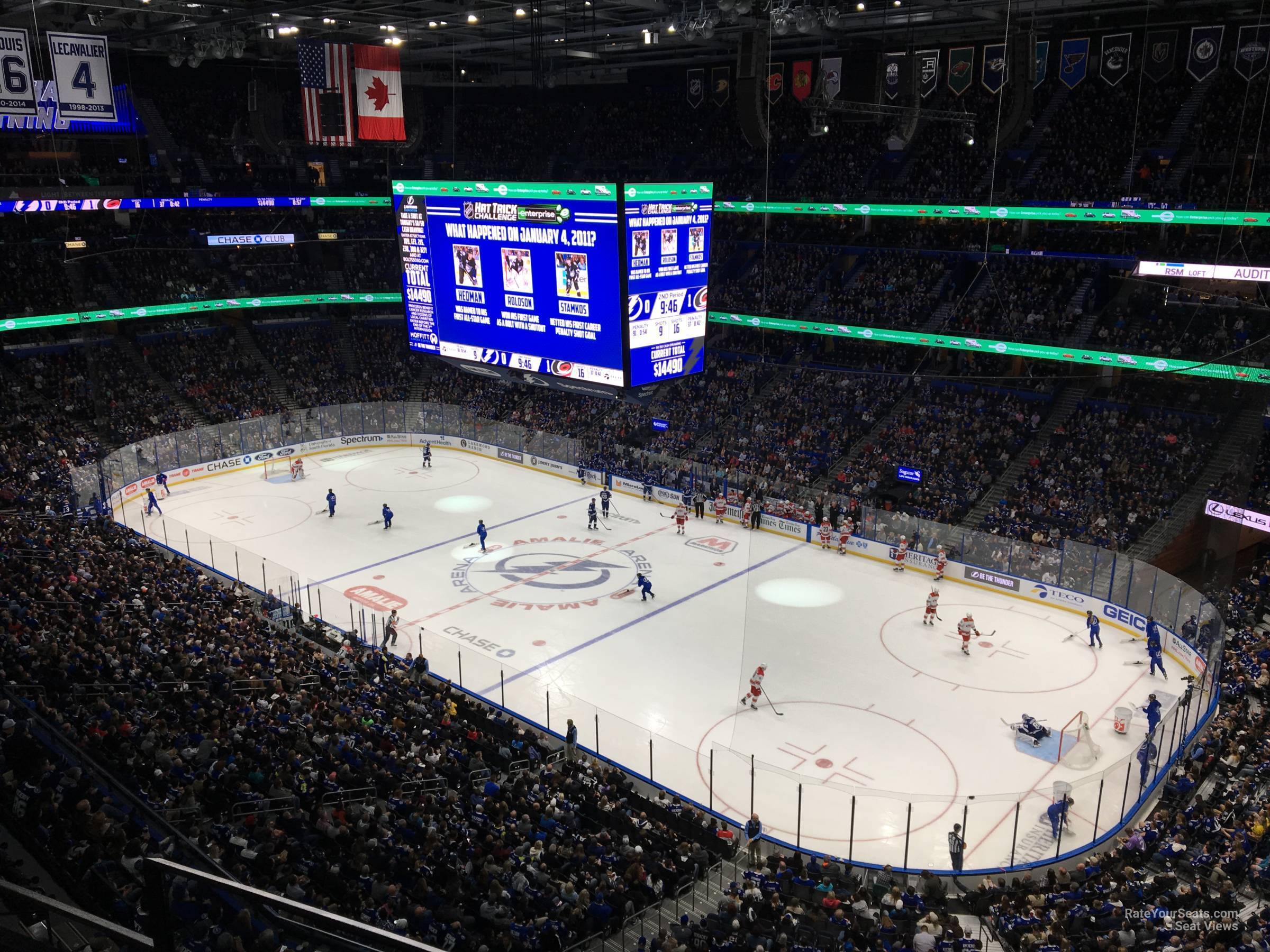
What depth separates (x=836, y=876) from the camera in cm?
1373

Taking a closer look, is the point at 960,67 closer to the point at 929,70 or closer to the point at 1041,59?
the point at 929,70

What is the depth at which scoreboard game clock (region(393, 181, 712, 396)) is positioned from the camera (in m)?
19.7

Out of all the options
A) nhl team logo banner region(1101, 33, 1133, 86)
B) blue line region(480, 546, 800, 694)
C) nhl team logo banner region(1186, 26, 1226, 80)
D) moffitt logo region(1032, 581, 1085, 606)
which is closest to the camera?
blue line region(480, 546, 800, 694)

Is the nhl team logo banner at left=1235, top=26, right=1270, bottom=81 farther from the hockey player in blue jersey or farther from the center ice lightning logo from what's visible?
the center ice lightning logo

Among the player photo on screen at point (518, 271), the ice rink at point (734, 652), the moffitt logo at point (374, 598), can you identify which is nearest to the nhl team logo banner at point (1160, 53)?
the ice rink at point (734, 652)

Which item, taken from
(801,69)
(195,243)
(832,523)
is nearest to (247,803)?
(832,523)

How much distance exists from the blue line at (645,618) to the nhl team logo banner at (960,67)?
15.9 meters

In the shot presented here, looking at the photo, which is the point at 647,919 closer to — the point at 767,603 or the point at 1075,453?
the point at 767,603

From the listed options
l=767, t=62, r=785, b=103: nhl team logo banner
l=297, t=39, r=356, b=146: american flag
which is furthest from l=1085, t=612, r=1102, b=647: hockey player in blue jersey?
l=767, t=62, r=785, b=103: nhl team logo banner

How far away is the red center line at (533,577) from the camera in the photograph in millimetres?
24891

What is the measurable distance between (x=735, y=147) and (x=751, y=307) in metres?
8.08

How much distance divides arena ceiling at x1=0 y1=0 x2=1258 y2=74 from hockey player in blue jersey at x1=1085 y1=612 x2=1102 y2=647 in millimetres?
15247

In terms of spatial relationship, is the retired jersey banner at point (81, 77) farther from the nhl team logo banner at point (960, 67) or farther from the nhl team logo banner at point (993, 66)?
the nhl team logo banner at point (993, 66)

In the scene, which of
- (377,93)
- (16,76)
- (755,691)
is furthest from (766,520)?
(16,76)
